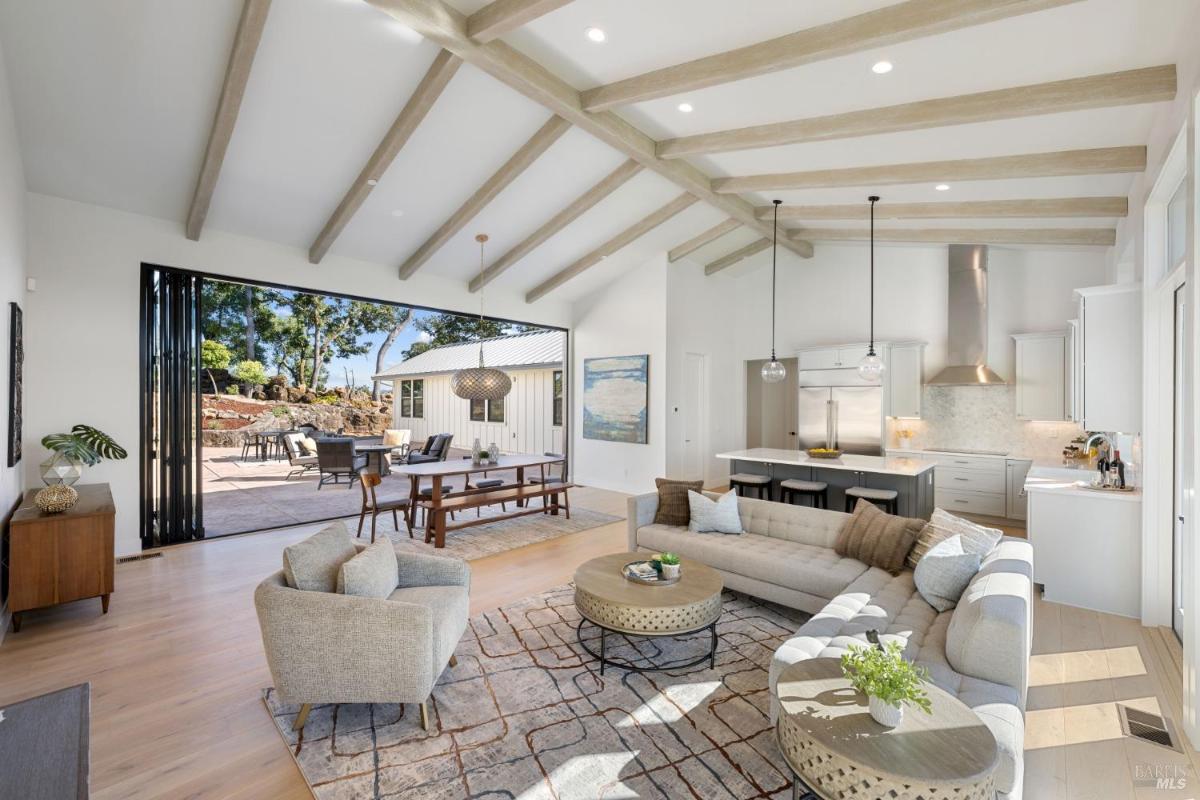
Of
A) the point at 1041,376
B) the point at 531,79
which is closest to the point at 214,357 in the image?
the point at 531,79

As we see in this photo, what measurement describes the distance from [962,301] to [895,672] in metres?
6.78

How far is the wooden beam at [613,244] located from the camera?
6863mm

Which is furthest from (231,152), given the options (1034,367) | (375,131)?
(1034,367)

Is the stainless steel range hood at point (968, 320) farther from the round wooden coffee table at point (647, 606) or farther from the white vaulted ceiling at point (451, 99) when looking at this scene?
the round wooden coffee table at point (647, 606)

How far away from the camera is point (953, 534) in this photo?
126 inches

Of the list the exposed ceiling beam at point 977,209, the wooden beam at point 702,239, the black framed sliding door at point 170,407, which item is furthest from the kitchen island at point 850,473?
the black framed sliding door at point 170,407

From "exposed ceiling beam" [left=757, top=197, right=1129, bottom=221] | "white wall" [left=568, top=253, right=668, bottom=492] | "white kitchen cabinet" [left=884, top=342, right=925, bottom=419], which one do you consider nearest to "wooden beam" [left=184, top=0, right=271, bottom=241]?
"white wall" [left=568, top=253, right=668, bottom=492]

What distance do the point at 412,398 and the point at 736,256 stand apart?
10483 millimetres

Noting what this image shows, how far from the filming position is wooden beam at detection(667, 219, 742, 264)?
25.0 feet

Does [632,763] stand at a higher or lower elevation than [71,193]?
lower

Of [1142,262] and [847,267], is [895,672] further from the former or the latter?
[847,267]

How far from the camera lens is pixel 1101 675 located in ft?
9.86

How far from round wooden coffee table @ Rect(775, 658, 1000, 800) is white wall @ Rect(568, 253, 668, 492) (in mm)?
6338

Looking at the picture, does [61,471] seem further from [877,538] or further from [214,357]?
[214,357]
